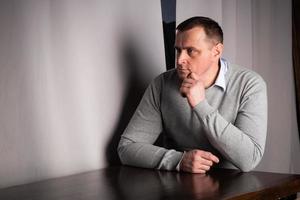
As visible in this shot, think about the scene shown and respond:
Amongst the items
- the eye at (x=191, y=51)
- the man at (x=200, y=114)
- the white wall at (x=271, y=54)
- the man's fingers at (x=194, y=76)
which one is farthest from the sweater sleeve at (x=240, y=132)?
the white wall at (x=271, y=54)

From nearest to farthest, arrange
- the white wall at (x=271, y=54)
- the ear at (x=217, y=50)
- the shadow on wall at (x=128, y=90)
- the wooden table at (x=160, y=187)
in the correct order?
the wooden table at (x=160, y=187)
the ear at (x=217, y=50)
the shadow on wall at (x=128, y=90)
the white wall at (x=271, y=54)

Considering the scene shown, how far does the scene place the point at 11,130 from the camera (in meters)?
1.65

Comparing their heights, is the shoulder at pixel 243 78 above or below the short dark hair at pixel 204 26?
below

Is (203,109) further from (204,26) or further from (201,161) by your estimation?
(204,26)

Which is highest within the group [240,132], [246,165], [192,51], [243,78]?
[192,51]

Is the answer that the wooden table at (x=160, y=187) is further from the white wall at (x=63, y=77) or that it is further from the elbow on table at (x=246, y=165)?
the white wall at (x=63, y=77)

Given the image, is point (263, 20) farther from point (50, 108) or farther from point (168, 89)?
point (50, 108)

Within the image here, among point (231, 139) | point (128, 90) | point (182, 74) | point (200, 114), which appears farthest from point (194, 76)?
point (128, 90)

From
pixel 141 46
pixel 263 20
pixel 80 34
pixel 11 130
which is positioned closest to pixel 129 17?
pixel 141 46

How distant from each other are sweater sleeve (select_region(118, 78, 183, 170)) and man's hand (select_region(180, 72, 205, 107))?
194mm

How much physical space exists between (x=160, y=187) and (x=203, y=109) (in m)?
0.36

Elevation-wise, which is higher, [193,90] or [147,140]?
[193,90]

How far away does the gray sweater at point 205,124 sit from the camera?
166 cm

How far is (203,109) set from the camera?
5.48 feet
